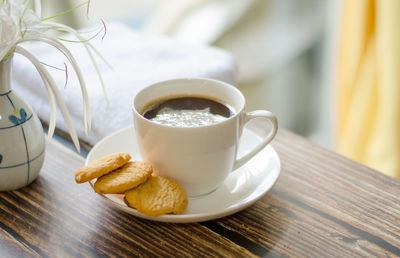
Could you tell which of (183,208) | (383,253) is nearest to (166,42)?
(183,208)

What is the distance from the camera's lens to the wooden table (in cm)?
58

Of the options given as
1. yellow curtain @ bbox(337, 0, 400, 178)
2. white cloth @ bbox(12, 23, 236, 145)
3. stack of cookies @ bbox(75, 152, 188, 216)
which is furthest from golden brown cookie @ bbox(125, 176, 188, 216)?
yellow curtain @ bbox(337, 0, 400, 178)

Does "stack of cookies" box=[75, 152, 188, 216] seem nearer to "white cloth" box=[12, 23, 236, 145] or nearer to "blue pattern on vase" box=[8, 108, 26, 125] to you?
"blue pattern on vase" box=[8, 108, 26, 125]

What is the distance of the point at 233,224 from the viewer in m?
0.62

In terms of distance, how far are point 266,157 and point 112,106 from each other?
1.08ft

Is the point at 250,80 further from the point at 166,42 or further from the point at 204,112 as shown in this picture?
the point at 204,112

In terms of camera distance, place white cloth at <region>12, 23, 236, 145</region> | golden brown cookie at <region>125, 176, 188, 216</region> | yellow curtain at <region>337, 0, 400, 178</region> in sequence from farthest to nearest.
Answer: yellow curtain at <region>337, 0, 400, 178</region>
white cloth at <region>12, 23, 236, 145</region>
golden brown cookie at <region>125, 176, 188, 216</region>

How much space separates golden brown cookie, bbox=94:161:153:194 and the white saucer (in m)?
0.02

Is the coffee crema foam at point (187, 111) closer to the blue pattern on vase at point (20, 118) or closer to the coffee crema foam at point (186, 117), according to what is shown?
the coffee crema foam at point (186, 117)

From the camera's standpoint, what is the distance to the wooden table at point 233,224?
581 mm

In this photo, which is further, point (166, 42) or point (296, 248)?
point (166, 42)

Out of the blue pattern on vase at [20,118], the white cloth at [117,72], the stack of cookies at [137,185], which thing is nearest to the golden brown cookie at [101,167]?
the stack of cookies at [137,185]

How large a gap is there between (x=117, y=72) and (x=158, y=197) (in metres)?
0.47

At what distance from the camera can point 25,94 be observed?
0.99m
